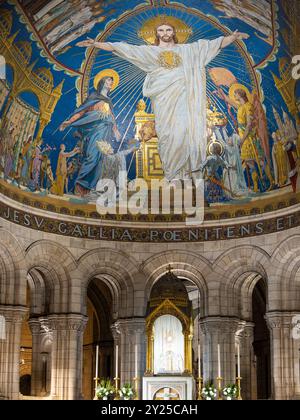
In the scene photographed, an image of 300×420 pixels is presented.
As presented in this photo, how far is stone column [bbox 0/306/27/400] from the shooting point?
28.6 meters

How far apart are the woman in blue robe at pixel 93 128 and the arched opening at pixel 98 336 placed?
5844 mm

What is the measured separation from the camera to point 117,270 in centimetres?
3209

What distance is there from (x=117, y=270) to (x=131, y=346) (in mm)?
2718

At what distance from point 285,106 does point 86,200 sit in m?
7.72

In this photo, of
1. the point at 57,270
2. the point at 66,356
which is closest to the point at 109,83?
the point at 57,270

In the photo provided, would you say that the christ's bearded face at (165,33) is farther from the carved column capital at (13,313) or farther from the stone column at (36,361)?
the stone column at (36,361)

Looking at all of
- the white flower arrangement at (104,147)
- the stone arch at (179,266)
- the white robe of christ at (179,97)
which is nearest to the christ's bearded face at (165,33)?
the white robe of christ at (179,97)

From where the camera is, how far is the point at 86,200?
106ft

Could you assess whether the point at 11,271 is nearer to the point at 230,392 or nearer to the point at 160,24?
Result: the point at 230,392

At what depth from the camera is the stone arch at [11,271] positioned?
29.3 metres

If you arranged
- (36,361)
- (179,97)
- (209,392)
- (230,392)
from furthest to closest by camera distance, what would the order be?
1. (36,361)
2. (179,97)
3. (230,392)
4. (209,392)
